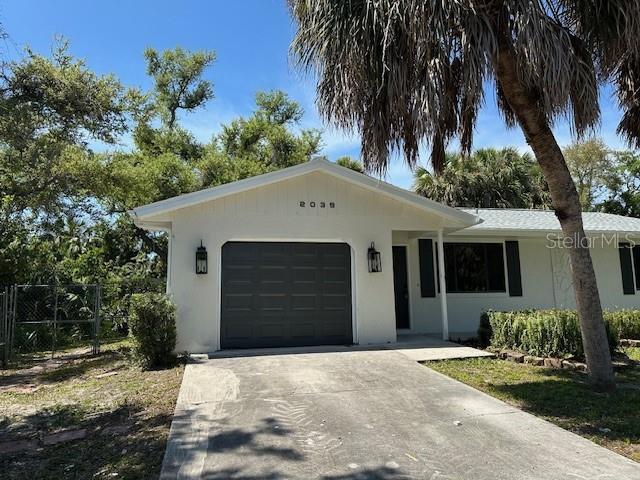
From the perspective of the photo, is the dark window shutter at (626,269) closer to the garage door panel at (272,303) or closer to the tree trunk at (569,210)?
the tree trunk at (569,210)

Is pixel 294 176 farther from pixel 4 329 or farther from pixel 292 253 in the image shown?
pixel 4 329

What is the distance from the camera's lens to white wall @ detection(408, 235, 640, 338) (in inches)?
476

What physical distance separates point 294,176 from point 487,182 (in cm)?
1427

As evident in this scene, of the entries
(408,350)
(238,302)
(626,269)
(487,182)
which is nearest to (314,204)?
(238,302)

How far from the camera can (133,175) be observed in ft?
49.7

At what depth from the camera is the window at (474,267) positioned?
12.4m

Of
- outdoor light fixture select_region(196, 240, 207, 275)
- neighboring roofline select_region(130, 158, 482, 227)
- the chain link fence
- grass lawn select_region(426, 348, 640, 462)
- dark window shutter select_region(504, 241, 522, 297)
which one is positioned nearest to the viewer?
grass lawn select_region(426, 348, 640, 462)

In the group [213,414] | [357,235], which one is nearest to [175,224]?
[357,235]

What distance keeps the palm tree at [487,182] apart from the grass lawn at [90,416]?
637 inches

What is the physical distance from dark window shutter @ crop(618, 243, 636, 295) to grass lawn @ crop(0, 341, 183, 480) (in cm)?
1201

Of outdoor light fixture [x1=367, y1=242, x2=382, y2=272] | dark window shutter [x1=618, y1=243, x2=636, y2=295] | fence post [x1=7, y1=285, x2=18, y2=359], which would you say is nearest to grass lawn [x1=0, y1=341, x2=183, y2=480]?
fence post [x1=7, y1=285, x2=18, y2=359]

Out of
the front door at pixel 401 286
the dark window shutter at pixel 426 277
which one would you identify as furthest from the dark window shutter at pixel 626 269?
the front door at pixel 401 286

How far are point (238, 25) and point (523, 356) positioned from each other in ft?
37.7

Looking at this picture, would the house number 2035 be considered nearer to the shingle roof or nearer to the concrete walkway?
the concrete walkway
